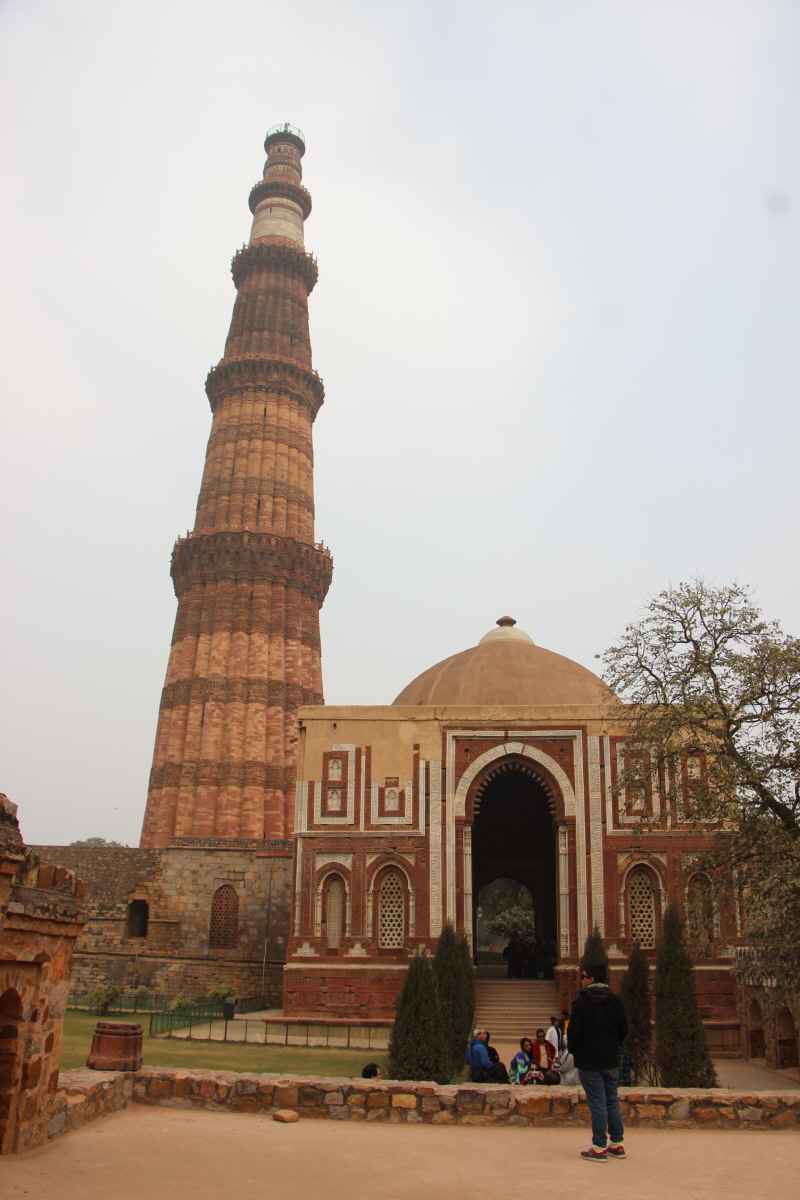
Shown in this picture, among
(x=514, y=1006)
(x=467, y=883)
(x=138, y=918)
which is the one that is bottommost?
(x=514, y=1006)

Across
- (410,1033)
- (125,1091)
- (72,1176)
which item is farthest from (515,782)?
(72,1176)

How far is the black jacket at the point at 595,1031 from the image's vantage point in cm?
682

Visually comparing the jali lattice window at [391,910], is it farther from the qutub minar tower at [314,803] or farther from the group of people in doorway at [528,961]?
the group of people in doorway at [528,961]

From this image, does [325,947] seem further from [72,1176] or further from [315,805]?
[72,1176]

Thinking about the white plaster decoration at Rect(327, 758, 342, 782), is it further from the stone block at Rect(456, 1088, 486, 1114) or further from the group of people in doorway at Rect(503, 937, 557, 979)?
the stone block at Rect(456, 1088, 486, 1114)

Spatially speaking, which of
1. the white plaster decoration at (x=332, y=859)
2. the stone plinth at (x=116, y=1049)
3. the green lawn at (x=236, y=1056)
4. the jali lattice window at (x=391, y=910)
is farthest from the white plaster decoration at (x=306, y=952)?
the stone plinth at (x=116, y=1049)

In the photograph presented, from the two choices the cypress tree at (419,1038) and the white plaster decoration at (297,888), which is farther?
the white plaster decoration at (297,888)

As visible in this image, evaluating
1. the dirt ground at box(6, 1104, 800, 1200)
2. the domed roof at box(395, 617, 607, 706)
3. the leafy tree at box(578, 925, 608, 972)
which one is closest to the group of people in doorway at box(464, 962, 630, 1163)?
the dirt ground at box(6, 1104, 800, 1200)

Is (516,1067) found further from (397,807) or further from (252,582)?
(252,582)

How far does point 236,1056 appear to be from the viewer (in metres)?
15.8

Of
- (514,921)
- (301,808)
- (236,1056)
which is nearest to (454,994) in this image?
(236,1056)

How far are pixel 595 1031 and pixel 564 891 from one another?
47.9 feet

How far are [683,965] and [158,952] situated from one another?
1569 centimetres

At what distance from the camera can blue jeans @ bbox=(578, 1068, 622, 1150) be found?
686 centimetres
